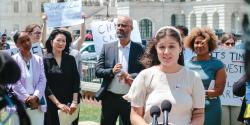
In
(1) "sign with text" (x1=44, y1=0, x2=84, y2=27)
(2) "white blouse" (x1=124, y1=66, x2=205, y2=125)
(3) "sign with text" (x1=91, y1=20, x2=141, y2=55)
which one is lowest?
(2) "white blouse" (x1=124, y1=66, x2=205, y2=125)

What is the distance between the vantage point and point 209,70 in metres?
5.44

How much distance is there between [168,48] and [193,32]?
205 centimetres

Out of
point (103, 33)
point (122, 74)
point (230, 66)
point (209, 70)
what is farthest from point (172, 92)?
point (103, 33)

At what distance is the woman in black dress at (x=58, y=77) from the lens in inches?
243

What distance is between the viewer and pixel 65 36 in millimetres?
6293

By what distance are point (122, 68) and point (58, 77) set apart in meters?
0.71

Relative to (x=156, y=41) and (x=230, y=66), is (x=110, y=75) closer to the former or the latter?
(x=230, y=66)

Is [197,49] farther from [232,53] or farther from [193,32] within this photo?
[232,53]

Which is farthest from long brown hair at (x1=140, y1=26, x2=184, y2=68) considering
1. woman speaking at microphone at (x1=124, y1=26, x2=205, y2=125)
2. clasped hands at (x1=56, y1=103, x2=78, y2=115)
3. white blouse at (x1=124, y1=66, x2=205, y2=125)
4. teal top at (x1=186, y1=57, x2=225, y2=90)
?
clasped hands at (x1=56, y1=103, x2=78, y2=115)

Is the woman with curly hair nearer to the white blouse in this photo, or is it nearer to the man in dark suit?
the man in dark suit

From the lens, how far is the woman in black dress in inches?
243

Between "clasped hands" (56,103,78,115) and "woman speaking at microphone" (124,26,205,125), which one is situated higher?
"woman speaking at microphone" (124,26,205,125)

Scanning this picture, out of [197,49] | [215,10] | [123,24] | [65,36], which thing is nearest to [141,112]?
[197,49]

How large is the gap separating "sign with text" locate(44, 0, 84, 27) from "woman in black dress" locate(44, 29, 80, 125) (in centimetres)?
263
